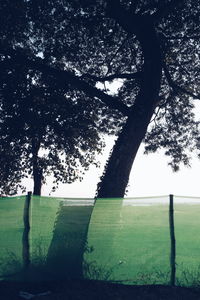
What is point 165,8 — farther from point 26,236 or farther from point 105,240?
point 26,236

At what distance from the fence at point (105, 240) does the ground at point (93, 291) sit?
9.7 inches

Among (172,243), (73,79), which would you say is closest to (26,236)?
(172,243)

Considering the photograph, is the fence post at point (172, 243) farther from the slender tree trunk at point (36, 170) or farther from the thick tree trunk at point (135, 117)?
the slender tree trunk at point (36, 170)

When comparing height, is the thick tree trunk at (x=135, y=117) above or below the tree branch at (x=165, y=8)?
below

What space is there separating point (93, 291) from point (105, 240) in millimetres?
1230

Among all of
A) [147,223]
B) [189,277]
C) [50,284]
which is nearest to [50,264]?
[50,284]

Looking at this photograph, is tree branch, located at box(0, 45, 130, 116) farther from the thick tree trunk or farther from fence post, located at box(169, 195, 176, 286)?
fence post, located at box(169, 195, 176, 286)

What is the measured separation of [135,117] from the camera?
11.5m

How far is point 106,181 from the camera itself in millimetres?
10812

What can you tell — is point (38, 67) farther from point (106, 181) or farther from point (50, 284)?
point (50, 284)

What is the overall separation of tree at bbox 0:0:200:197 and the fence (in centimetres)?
301

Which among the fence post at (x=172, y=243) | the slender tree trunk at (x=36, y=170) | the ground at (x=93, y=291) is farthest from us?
the slender tree trunk at (x=36, y=170)

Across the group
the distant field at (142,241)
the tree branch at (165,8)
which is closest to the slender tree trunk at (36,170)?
the tree branch at (165,8)

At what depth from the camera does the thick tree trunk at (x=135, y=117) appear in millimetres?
10805
